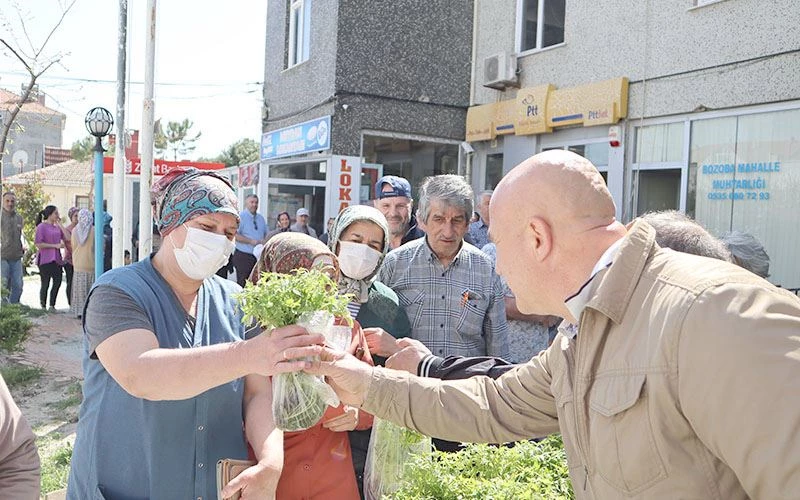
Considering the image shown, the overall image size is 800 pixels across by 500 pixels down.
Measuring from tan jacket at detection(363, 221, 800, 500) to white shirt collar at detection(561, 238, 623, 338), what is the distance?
0.03m

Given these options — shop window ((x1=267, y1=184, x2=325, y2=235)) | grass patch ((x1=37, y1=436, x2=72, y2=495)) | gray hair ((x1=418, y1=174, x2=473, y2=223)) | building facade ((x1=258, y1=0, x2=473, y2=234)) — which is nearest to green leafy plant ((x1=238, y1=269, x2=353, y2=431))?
gray hair ((x1=418, y1=174, x2=473, y2=223))

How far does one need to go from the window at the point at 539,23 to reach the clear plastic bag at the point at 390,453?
10.6 m

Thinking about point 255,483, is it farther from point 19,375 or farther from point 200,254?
point 19,375

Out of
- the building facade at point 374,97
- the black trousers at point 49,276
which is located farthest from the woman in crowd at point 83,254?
the building facade at point 374,97

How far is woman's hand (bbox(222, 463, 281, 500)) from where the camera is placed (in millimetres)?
2248

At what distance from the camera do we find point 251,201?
1384cm

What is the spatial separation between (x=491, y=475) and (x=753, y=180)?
8.01 m

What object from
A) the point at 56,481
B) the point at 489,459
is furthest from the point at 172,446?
the point at 56,481

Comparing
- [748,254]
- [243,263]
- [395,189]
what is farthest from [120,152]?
[748,254]

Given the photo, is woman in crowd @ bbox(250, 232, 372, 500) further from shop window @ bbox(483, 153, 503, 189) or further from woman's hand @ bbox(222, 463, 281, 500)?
shop window @ bbox(483, 153, 503, 189)

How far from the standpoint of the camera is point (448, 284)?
12.9 feet

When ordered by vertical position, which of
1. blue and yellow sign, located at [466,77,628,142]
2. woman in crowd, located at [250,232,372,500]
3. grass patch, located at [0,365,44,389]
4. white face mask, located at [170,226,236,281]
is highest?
blue and yellow sign, located at [466,77,628,142]

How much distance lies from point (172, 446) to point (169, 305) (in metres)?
0.47

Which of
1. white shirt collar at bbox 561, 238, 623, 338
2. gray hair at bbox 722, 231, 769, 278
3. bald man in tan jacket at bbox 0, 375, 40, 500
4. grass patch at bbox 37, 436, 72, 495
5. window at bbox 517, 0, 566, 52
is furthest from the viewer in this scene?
window at bbox 517, 0, 566, 52
